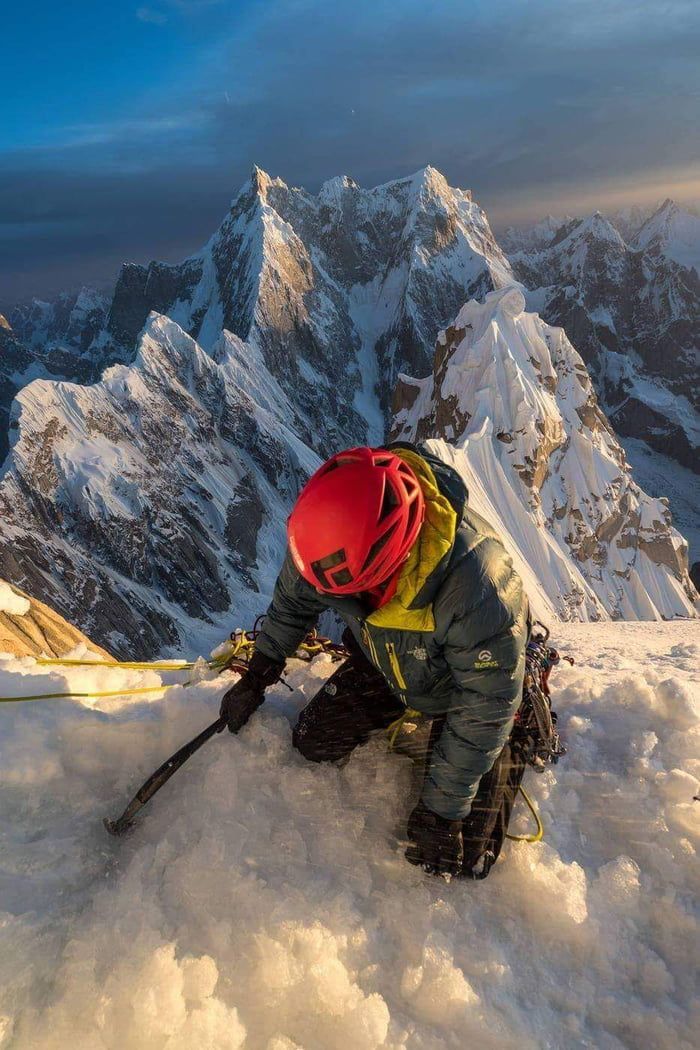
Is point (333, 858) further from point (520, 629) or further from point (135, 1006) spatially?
point (520, 629)

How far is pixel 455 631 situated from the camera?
3.13 meters

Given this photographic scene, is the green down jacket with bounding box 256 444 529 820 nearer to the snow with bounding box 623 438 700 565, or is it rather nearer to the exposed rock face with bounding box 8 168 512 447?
the snow with bounding box 623 438 700 565

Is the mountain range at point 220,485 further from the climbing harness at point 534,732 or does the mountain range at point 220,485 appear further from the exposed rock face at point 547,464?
the climbing harness at point 534,732

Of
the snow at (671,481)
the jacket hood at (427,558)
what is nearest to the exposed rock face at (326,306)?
the snow at (671,481)

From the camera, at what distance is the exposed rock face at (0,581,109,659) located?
7156 mm

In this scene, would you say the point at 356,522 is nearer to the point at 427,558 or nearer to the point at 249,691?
the point at 427,558

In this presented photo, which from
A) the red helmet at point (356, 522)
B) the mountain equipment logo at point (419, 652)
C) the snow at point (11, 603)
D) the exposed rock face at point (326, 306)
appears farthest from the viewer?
the exposed rock face at point (326, 306)

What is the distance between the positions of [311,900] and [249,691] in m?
1.34

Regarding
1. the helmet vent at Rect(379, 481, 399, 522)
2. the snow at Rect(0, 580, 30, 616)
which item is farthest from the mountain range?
the helmet vent at Rect(379, 481, 399, 522)

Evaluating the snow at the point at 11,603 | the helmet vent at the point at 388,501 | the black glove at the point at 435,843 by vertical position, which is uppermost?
the helmet vent at the point at 388,501

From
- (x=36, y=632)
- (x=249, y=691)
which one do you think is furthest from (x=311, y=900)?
(x=36, y=632)

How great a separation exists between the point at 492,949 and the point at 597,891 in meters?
0.69

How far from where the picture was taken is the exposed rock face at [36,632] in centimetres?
716

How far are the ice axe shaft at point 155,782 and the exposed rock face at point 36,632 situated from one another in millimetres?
3679
